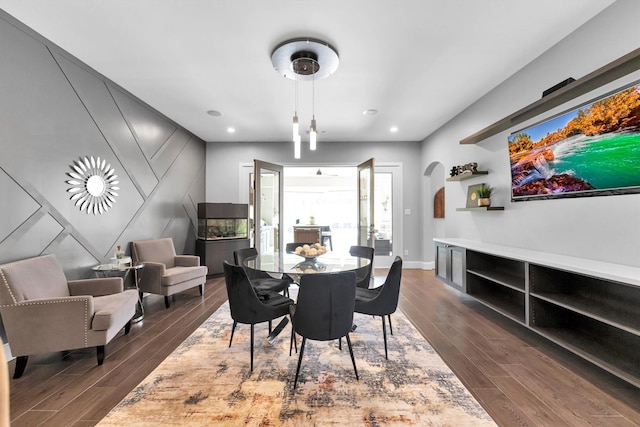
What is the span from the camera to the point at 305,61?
9.32ft

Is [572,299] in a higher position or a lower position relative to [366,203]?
lower

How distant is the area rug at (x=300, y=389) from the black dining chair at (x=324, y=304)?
193 mm

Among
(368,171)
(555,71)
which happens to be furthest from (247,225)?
(555,71)

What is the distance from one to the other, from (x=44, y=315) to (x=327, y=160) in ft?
16.4

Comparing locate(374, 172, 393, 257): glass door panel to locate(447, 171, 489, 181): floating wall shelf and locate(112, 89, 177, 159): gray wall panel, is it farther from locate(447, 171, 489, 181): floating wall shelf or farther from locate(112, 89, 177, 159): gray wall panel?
locate(112, 89, 177, 159): gray wall panel

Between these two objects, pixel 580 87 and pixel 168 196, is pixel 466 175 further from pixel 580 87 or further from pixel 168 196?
pixel 168 196

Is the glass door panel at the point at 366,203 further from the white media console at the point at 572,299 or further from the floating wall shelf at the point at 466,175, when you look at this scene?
the white media console at the point at 572,299

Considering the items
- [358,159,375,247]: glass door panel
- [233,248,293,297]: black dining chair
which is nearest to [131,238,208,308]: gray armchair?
[233,248,293,297]: black dining chair

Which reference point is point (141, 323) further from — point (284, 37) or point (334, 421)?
point (284, 37)

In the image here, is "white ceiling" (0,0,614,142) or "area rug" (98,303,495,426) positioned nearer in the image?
"area rug" (98,303,495,426)

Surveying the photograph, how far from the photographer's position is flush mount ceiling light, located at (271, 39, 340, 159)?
2670mm

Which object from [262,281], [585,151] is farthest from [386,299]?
[585,151]

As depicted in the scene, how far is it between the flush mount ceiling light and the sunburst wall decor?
229 cm

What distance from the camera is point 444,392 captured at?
1.97m
